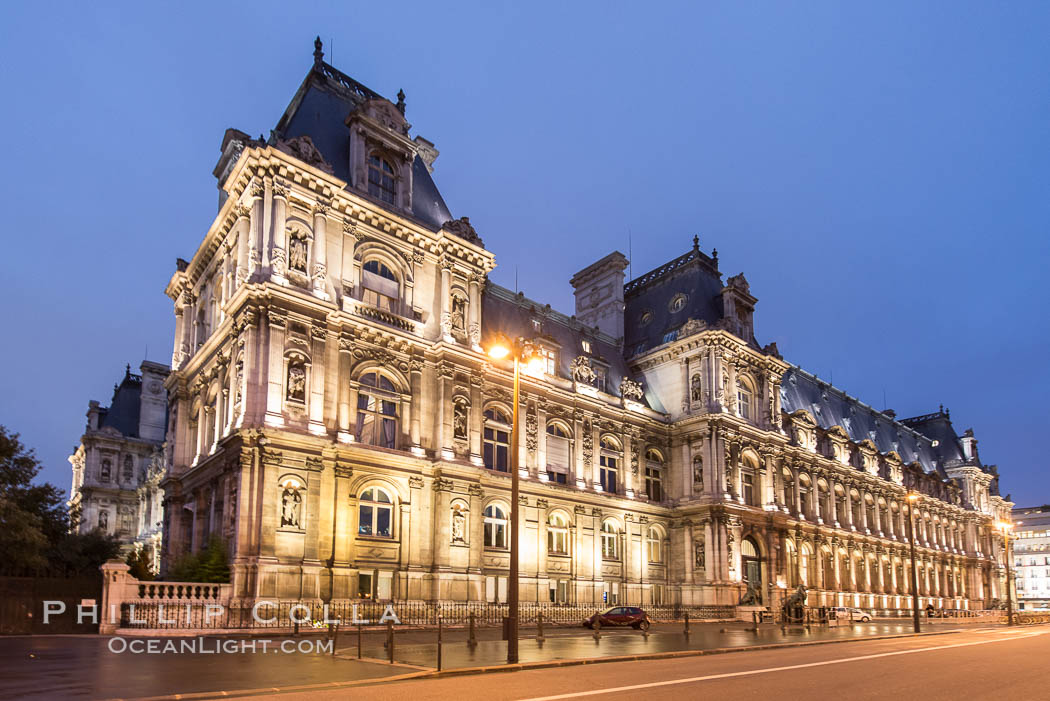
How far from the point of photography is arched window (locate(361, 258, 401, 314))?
3603 cm

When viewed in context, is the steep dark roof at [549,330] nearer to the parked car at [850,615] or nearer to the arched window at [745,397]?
the arched window at [745,397]

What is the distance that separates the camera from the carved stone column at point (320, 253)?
1312 inches

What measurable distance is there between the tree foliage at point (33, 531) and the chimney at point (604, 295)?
34.4m

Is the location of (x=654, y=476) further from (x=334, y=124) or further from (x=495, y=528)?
(x=334, y=124)

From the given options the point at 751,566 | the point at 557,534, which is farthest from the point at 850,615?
the point at 557,534

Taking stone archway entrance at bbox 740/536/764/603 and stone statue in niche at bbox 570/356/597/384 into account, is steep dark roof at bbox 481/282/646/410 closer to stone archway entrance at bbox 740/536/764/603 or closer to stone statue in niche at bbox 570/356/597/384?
stone statue in niche at bbox 570/356/597/384

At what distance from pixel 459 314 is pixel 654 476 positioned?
64.1 feet

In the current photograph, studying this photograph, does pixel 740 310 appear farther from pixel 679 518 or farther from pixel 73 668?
pixel 73 668

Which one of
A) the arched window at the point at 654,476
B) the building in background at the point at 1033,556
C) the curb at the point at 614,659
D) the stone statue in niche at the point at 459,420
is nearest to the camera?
the curb at the point at 614,659

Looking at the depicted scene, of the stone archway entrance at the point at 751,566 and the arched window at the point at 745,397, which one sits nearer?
the stone archway entrance at the point at 751,566

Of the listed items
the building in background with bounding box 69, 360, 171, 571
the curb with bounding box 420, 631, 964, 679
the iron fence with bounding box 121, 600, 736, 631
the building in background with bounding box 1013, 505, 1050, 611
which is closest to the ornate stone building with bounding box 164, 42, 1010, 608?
the iron fence with bounding box 121, 600, 736, 631

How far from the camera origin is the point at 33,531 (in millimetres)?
30719

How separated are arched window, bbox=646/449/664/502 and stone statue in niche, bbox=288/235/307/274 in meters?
26.6

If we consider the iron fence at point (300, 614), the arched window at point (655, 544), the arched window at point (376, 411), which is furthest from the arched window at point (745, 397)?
the arched window at point (376, 411)
